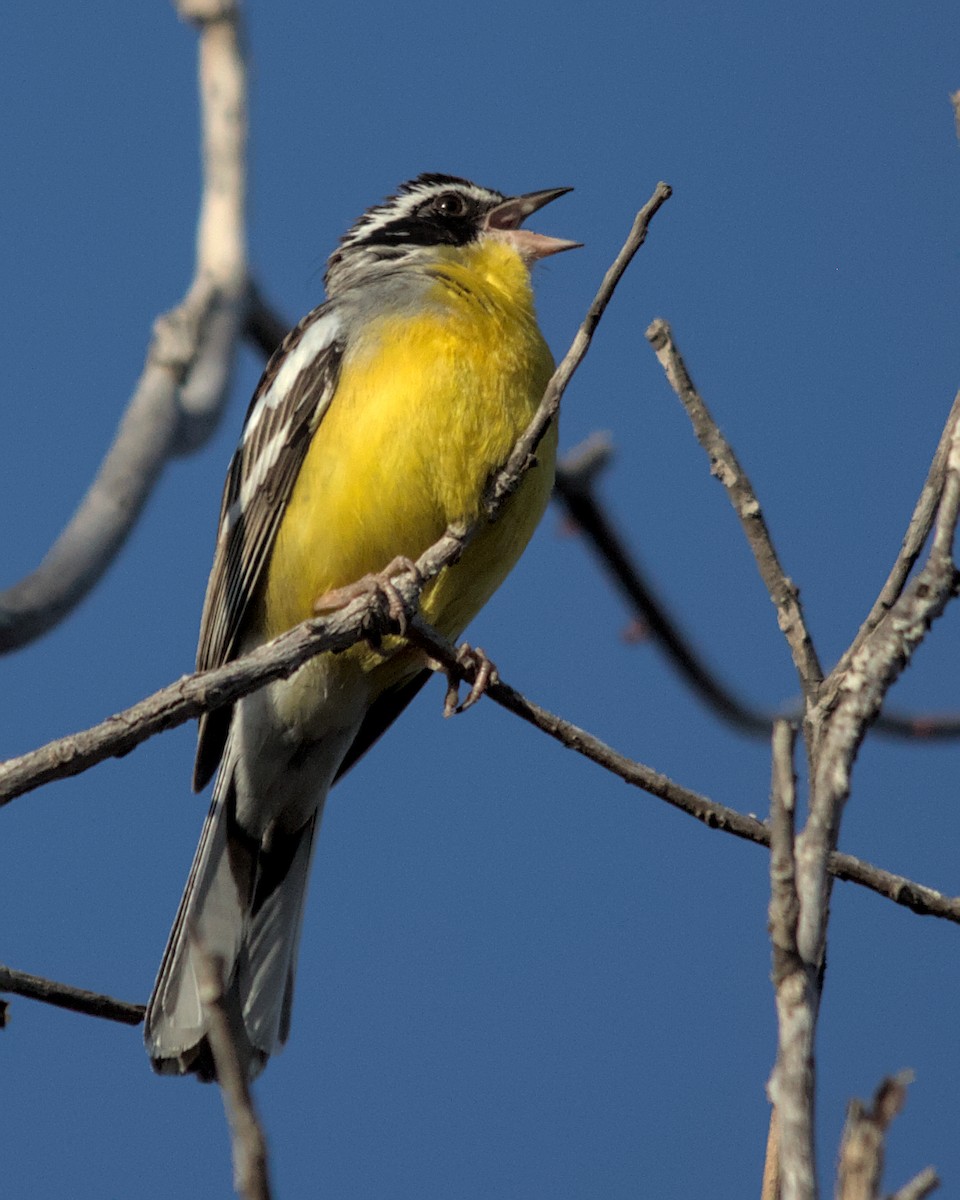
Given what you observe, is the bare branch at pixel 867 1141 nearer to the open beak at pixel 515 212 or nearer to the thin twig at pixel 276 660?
the thin twig at pixel 276 660

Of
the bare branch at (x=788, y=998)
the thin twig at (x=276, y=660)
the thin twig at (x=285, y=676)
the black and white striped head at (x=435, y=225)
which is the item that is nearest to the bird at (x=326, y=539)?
the black and white striped head at (x=435, y=225)

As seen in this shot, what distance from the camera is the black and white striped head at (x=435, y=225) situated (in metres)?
6.50

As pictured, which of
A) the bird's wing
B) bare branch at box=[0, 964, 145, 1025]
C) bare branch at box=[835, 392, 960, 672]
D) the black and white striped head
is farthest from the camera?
the black and white striped head

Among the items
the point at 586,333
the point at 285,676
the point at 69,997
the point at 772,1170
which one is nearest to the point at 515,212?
the point at 586,333

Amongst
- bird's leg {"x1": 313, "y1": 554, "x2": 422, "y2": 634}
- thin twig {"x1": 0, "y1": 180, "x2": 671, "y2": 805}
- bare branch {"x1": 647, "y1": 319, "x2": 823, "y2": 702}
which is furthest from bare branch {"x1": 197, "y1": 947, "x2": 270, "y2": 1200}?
bird's leg {"x1": 313, "y1": 554, "x2": 422, "y2": 634}

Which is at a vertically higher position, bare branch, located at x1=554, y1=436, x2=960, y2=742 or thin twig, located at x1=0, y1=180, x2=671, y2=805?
bare branch, located at x1=554, y1=436, x2=960, y2=742

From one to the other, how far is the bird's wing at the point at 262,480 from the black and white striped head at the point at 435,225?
0.73 meters

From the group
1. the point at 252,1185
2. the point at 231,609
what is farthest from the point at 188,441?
the point at 252,1185

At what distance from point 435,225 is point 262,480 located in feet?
5.44

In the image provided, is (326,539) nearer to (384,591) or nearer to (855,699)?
(384,591)

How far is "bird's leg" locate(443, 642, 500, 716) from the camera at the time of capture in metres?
4.94

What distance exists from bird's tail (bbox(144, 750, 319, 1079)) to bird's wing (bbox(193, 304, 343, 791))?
33 cm

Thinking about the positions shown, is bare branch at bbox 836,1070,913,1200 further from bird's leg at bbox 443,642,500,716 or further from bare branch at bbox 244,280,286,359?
bare branch at bbox 244,280,286,359

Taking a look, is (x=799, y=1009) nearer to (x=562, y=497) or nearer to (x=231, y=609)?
(x=231, y=609)
